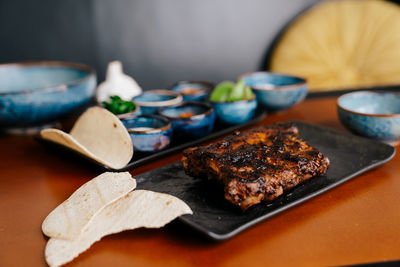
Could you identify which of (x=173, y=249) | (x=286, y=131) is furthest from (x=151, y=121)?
(x=173, y=249)

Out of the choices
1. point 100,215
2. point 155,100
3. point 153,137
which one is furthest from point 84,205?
point 155,100

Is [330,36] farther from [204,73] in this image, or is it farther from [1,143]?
[1,143]

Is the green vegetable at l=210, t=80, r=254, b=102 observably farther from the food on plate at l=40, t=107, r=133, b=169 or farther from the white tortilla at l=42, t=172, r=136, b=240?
the white tortilla at l=42, t=172, r=136, b=240

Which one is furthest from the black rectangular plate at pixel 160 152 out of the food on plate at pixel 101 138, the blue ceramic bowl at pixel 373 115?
the blue ceramic bowl at pixel 373 115

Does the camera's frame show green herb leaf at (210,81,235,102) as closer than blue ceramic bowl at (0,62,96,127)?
No

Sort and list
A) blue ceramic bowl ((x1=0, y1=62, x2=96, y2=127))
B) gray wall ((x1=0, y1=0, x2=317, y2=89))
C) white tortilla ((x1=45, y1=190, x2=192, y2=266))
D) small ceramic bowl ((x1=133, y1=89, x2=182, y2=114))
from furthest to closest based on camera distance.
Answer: gray wall ((x1=0, y1=0, x2=317, y2=89))
small ceramic bowl ((x1=133, y1=89, x2=182, y2=114))
blue ceramic bowl ((x1=0, y1=62, x2=96, y2=127))
white tortilla ((x1=45, y1=190, x2=192, y2=266))

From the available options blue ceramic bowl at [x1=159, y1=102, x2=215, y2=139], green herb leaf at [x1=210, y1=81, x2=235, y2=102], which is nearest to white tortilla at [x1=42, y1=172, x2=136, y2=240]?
blue ceramic bowl at [x1=159, y1=102, x2=215, y2=139]
